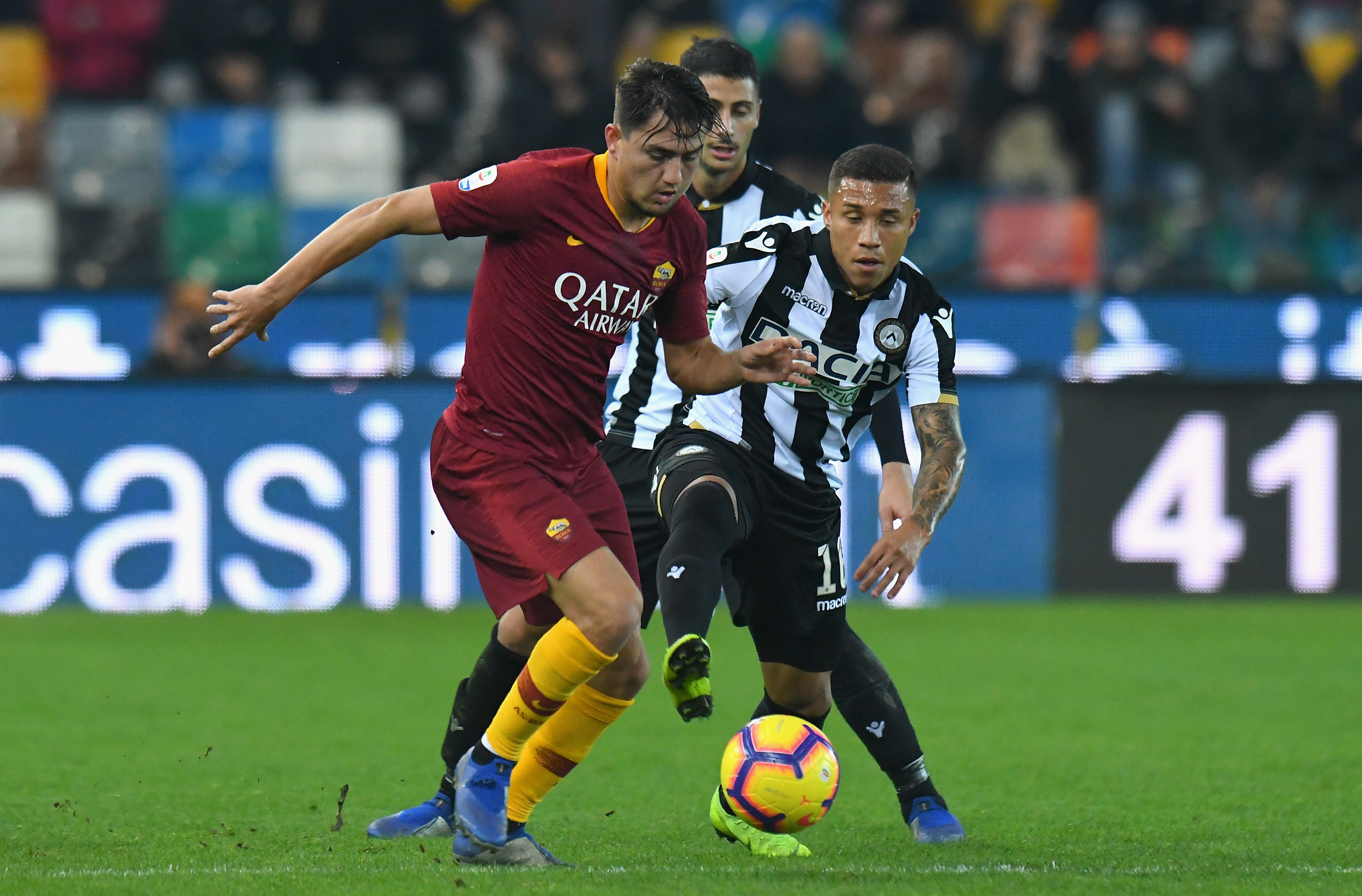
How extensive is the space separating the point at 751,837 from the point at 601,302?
1.48m

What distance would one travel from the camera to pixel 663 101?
171 inches

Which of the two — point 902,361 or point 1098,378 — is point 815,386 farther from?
point 1098,378

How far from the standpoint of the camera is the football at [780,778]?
4.61m

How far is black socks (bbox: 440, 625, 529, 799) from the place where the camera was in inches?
200

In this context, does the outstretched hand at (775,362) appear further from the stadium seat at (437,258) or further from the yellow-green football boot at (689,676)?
the stadium seat at (437,258)

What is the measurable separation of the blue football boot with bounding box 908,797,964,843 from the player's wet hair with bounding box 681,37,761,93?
2.20m

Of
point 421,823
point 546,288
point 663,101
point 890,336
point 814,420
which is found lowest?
point 421,823

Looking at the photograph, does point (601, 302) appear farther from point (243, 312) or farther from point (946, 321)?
point (946, 321)

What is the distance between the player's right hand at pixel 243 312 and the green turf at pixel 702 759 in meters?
1.25

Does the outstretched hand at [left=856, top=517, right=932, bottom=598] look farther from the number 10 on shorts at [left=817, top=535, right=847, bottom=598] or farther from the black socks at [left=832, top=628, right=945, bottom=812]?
the black socks at [left=832, top=628, right=945, bottom=812]

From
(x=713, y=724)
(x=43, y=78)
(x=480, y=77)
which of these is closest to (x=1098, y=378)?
(x=713, y=724)

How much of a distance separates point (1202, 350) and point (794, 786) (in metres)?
7.40

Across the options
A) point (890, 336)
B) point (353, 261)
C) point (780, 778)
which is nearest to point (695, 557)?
point (780, 778)

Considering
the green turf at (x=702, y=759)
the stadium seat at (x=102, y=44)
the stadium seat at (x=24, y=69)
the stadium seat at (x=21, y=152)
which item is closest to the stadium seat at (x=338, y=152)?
the stadium seat at (x=102, y=44)
